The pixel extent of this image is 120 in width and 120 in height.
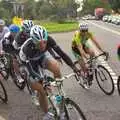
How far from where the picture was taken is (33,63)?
8805 millimetres

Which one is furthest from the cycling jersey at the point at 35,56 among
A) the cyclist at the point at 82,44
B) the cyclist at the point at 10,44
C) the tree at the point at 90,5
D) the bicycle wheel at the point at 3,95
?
the tree at the point at 90,5

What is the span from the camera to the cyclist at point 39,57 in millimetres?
7773

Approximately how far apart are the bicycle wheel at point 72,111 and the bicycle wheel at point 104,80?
14.0ft

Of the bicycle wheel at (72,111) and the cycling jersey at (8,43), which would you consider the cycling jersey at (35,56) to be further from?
the cycling jersey at (8,43)

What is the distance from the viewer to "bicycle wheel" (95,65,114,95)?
11454mm

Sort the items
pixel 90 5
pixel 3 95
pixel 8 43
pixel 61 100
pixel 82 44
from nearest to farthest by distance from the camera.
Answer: pixel 61 100
pixel 3 95
pixel 82 44
pixel 8 43
pixel 90 5

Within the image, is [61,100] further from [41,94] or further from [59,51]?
[59,51]

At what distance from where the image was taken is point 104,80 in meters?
11.6

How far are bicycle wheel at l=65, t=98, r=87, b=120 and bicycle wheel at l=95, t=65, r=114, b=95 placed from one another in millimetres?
4266

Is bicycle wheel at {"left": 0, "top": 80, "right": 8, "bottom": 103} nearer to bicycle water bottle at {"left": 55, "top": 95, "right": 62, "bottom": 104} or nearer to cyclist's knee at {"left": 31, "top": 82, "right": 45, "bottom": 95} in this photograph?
cyclist's knee at {"left": 31, "top": 82, "right": 45, "bottom": 95}

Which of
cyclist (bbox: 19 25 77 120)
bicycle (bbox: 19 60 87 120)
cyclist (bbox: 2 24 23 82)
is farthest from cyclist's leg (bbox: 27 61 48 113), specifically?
cyclist (bbox: 2 24 23 82)

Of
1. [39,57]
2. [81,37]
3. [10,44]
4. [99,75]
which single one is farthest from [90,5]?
[39,57]

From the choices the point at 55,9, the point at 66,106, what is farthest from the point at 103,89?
the point at 55,9

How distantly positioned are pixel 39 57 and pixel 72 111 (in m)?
1.90
